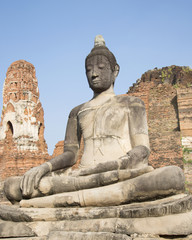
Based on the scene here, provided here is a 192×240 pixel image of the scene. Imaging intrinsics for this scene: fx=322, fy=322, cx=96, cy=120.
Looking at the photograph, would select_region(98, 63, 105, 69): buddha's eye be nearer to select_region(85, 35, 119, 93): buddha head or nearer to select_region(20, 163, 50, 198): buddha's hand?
select_region(85, 35, 119, 93): buddha head

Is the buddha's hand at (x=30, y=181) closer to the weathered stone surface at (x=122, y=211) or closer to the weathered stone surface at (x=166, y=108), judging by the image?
the weathered stone surface at (x=122, y=211)

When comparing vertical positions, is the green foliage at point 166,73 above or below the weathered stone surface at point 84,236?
above

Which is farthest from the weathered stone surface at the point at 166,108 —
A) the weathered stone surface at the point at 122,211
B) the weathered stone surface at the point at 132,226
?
the weathered stone surface at the point at 132,226

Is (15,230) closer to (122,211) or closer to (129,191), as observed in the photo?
(122,211)

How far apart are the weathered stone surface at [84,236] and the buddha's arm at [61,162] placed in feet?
2.50

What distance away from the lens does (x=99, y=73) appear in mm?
4277

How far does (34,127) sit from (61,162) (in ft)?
41.7

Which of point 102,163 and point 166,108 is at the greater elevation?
point 166,108

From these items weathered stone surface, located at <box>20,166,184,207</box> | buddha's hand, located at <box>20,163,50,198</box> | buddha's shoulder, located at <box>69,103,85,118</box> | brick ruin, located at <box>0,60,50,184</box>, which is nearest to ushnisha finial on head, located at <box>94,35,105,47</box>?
buddha's shoulder, located at <box>69,103,85,118</box>

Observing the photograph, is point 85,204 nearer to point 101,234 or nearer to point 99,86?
point 101,234

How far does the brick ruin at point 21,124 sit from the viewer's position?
1559 cm

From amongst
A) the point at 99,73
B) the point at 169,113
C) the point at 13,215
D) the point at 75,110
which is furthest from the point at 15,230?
the point at 169,113

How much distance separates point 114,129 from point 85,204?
113 cm

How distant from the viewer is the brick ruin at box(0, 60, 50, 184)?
15586 mm
